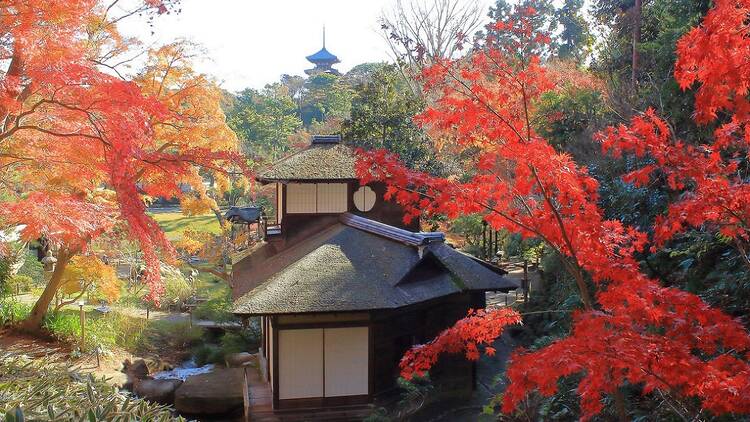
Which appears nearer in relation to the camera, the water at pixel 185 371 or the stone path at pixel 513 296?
the water at pixel 185 371

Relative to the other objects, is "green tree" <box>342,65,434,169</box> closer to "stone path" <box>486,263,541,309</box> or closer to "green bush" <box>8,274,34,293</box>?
"stone path" <box>486,263,541,309</box>

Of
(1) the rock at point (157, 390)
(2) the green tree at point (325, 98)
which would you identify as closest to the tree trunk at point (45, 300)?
(1) the rock at point (157, 390)

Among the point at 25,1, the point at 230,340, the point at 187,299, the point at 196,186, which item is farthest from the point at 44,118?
the point at 187,299

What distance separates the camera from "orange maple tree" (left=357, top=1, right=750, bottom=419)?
4906 mm

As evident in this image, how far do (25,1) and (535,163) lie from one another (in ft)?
21.6

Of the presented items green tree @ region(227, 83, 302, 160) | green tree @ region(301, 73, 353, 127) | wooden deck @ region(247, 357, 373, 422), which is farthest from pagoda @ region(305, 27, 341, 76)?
wooden deck @ region(247, 357, 373, 422)

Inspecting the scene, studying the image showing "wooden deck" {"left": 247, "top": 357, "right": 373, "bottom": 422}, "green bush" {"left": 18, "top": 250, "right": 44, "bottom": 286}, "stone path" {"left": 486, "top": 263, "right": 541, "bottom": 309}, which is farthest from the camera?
"stone path" {"left": 486, "top": 263, "right": 541, "bottom": 309}

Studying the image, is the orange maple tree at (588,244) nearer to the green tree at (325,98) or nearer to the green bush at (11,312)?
the green bush at (11,312)

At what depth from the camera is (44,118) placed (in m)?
8.53

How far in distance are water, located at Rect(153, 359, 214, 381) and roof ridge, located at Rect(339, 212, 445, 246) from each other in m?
5.23

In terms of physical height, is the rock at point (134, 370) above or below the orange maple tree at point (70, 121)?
below

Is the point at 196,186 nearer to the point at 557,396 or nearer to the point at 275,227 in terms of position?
the point at 275,227

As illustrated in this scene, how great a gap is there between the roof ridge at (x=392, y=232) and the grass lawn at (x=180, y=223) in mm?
21224

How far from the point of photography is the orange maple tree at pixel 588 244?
491 cm
